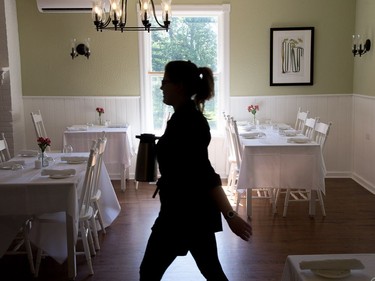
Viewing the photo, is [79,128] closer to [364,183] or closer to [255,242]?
[255,242]

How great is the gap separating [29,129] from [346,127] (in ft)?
14.6

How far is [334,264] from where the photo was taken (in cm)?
177

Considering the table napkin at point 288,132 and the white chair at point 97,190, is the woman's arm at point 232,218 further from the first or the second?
the table napkin at point 288,132

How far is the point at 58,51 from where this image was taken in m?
6.56

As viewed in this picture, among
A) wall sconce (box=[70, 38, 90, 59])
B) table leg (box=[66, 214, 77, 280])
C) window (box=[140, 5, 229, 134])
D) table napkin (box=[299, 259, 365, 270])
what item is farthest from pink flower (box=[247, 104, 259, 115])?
table napkin (box=[299, 259, 365, 270])

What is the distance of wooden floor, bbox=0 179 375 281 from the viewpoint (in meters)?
3.59

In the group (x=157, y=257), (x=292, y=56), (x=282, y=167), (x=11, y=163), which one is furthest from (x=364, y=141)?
Result: (x=157, y=257)

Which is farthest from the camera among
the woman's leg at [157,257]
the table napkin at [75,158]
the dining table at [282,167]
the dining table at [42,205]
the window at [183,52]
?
the window at [183,52]

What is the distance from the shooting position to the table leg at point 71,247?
337cm

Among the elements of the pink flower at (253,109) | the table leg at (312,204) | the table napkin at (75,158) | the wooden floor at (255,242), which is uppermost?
the pink flower at (253,109)

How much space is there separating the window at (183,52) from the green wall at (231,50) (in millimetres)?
118

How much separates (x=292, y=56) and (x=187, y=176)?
4.80m

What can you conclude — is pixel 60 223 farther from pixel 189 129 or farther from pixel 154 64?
pixel 154 64

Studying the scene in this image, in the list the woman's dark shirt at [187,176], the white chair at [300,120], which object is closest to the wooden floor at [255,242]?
the white chair at [300,120]
